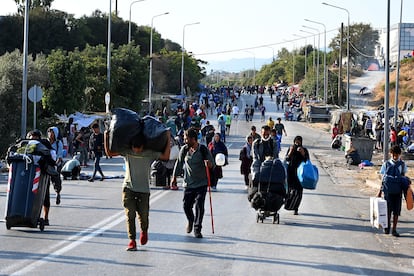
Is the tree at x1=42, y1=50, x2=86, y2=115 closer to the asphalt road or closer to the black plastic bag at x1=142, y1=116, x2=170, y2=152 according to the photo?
the asphalt road

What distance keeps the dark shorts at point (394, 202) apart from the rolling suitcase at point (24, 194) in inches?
224

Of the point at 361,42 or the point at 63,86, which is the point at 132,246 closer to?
the point at 63,86

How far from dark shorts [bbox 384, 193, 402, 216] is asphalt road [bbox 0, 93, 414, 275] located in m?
0.47

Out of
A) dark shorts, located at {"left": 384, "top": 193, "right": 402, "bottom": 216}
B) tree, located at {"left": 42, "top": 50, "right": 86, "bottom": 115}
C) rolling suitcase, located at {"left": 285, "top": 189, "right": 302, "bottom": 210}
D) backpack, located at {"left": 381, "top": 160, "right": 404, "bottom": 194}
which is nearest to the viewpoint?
backpack, located at {"left": 381, "top": 160, "right": 404, "bottom": 194}

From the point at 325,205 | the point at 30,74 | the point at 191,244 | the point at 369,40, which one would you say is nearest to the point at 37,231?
the point at 191,244

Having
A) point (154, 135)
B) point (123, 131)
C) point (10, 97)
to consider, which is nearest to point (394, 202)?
point (154, 135)

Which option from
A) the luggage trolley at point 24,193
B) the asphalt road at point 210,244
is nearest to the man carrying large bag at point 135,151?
the asphalt road at point 210,244

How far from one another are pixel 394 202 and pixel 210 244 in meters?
3.49

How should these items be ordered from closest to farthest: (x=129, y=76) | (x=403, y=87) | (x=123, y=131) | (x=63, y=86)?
(x=123, y=131), (x=63, y=86), (x=129, y=76), (x=403, y=87)

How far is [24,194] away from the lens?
39.7ft

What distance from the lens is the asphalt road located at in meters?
9.76

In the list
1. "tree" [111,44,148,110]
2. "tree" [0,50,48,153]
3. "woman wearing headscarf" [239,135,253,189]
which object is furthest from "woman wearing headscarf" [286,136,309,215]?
"tree" [111,44,148,110]

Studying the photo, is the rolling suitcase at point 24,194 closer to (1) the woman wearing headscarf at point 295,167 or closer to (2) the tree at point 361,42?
(1) the woman wearing headscarf at point 295,167

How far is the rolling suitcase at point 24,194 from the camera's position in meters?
12.0
